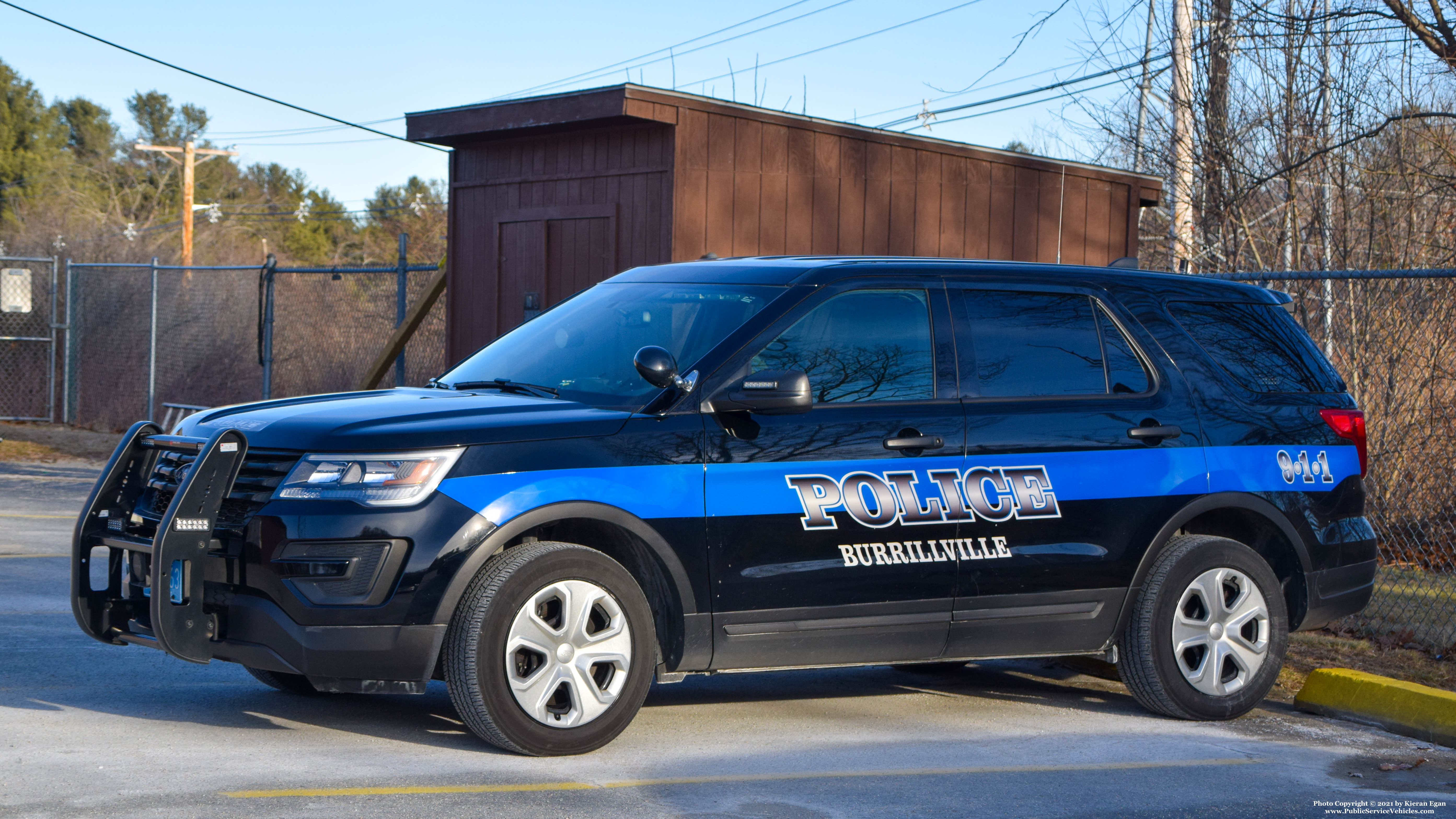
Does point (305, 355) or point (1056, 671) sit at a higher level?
point (305, 355)

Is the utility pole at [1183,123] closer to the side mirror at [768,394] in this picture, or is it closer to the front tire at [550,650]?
the side mirror at [768,394]

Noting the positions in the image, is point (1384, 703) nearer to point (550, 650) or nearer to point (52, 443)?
point (550, 650)

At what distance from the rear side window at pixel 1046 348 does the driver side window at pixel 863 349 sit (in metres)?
0.24

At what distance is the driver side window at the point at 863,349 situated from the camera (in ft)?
19.5

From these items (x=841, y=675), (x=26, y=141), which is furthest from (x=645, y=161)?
(x=26, y=141)

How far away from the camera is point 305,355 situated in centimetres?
1861

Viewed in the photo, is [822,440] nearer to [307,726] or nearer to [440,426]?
[440,426]

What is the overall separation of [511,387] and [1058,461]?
2.20 metres

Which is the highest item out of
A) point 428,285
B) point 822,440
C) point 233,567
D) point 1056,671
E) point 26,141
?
point 26,141

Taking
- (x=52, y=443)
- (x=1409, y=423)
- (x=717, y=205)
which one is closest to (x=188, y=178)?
(x=52, y=443)

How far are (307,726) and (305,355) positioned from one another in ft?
43.7

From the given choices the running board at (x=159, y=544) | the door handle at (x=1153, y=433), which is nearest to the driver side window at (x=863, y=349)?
the door handle at (x=1153, y=433)

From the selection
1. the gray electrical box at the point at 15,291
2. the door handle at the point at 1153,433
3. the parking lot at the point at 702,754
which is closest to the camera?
the parking lot at the point at 702,754

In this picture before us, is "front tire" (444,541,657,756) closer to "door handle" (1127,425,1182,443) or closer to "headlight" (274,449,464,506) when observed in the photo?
"headlight" (274,449,464,506)
